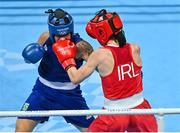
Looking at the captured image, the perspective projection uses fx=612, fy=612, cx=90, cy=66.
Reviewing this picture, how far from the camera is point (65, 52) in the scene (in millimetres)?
3477

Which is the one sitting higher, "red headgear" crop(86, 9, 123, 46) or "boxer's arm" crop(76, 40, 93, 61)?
"red headgear" crop(86, 9, 123, 46)

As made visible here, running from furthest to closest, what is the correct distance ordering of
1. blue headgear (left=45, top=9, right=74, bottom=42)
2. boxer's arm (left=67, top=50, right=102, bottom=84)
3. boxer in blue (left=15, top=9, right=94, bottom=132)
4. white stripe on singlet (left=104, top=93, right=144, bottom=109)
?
boxer in blue (left=15, top=9, right=94, bottom=132) < blue headgear (left=45, top=9, right=74, bottom=42) < white stripe on singlet (left=104, top=93, right=144, bottom=109) < boxer's arm (left=67, top=50, right=102, bottom=84)

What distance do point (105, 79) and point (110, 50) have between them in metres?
0.17

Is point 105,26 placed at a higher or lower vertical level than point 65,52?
higher

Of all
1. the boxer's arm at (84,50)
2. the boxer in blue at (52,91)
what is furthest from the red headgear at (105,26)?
the boxer in blue at (52,91)

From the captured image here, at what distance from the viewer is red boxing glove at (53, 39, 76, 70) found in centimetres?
346

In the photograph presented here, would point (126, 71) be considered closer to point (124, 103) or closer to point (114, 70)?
point (114, 70)

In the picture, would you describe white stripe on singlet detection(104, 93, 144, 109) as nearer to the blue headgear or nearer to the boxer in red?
the boxer in red

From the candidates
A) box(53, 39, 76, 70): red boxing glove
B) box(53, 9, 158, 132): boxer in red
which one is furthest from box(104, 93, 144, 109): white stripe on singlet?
box(53, 39, 76, 70): red boxing glove

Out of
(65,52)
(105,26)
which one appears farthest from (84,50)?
(105,26)

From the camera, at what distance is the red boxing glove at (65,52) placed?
3.46m

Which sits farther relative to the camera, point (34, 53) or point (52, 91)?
point (52, 91)

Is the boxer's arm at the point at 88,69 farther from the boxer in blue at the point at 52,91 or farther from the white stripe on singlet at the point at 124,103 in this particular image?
the boxer in blue at the point at 52,91

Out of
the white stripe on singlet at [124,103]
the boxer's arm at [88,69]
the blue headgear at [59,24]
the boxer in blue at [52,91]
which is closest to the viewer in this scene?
the boxer's arm at [88,69]
